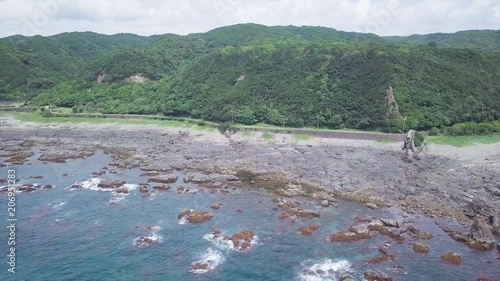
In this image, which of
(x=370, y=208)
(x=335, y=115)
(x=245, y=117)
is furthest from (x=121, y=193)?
A: (x=335, y=115)

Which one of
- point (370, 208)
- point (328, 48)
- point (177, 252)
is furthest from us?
point (328, 48)

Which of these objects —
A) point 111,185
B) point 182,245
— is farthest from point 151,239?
point 111,185

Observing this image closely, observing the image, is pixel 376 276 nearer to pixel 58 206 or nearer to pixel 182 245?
pixel 182 245

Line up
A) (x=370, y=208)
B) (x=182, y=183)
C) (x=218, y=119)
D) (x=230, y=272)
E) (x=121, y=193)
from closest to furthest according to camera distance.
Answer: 1. (x=230, y=272)
2. (x=370, y=208)
3. (x=121, y=193)
4. (x=182, y=183)
5. (x=218, y=119)

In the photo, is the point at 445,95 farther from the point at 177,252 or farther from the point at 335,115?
the point at 177,252

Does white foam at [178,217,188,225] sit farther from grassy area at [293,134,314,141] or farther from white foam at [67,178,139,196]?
grassy area at [293,134,314,141]
